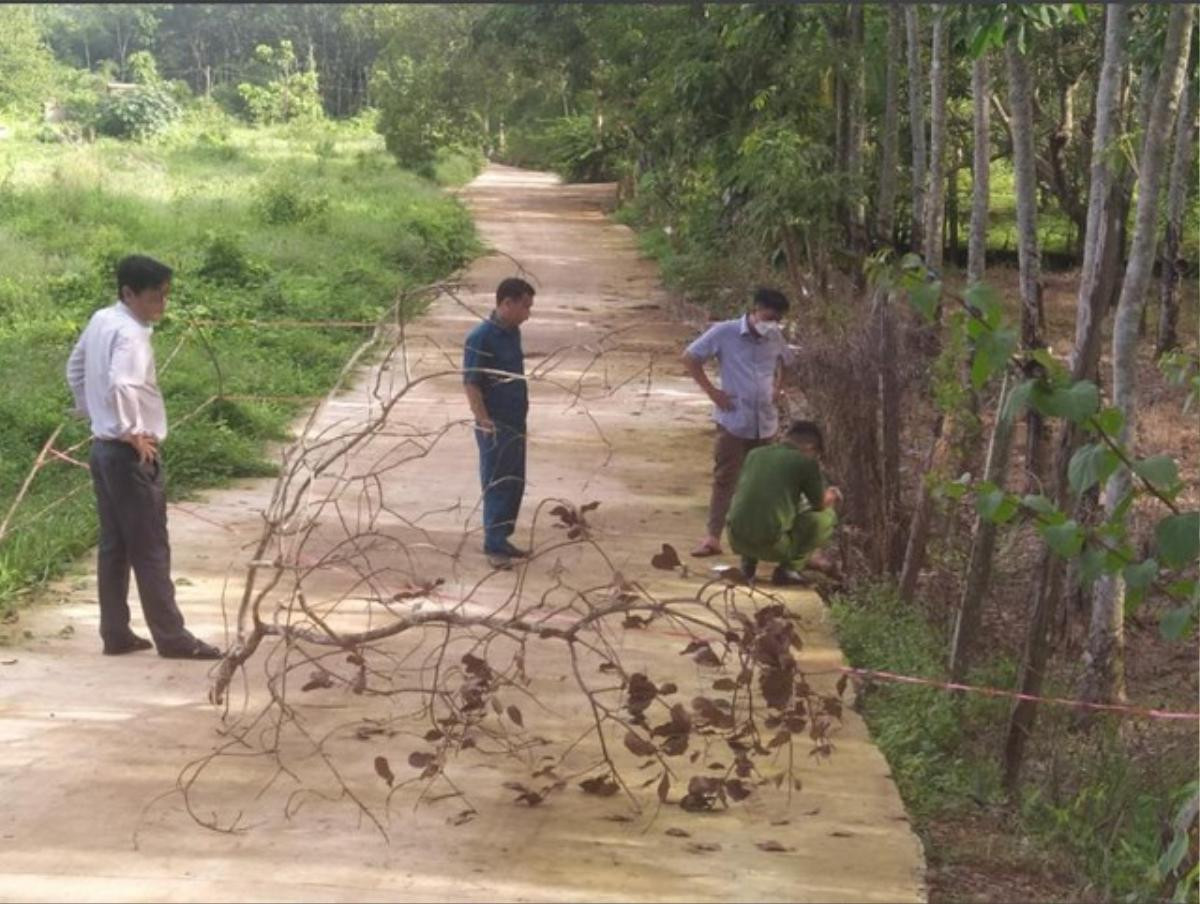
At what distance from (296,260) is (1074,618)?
16144mm

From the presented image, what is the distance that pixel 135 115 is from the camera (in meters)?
45.3

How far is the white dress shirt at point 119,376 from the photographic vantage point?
294 inches

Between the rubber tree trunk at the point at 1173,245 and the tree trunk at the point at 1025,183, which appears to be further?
the rubber tree trunk at the point at 1173,245

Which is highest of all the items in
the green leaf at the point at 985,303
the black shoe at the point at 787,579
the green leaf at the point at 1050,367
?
the green leaf at the point at 985,303

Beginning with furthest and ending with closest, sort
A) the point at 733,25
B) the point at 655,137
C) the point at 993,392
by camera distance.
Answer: the point at 655,137, the point at 733,25, the point at 993,392

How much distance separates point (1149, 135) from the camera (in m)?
8.17

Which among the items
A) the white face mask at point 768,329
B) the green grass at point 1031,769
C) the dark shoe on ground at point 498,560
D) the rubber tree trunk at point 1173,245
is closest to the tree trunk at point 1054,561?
the green grass at point 1031,769

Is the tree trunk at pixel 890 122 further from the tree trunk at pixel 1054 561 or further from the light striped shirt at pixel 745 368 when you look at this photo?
the tree trunk at pixel 1054 561

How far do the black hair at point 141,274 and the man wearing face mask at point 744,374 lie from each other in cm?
311

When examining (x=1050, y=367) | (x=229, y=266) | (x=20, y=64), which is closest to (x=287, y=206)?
(x=229, y=266)

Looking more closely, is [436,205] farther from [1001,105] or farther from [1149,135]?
[1149,135]

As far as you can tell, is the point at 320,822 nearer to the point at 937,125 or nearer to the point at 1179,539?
the point at 1179,539

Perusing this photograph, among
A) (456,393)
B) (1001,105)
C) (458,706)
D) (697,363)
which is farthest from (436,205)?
(458,706)

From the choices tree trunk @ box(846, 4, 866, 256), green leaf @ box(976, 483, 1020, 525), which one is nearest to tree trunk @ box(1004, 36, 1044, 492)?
green leaf @ box(976, 483, 1020, 525)
